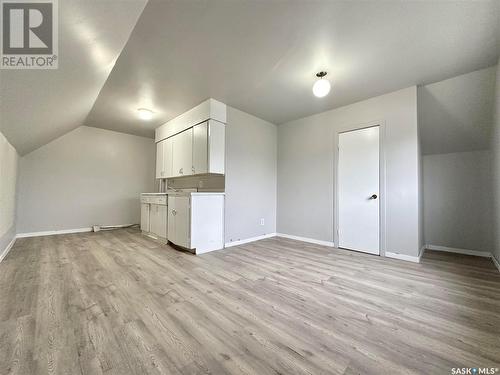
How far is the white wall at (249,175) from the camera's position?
3.54 m

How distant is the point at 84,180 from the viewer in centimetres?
461

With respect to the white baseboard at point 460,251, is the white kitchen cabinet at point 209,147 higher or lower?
higher

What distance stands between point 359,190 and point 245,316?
264cm

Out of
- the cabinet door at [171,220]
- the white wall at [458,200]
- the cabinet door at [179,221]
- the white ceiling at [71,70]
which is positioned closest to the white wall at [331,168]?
the white wall at [458,200]

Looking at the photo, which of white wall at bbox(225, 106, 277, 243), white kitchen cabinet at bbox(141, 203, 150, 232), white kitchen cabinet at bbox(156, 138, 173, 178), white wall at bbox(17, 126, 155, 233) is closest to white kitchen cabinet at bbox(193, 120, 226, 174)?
white wall at bbox(225, 106, 277, 243)

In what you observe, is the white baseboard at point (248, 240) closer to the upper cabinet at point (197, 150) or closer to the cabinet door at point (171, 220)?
the cabinet door at point (171, 220)

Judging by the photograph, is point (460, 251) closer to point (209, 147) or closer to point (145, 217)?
point (209, 147)

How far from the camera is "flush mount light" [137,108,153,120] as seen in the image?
363cm

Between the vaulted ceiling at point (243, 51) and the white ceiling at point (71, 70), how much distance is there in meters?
0.01

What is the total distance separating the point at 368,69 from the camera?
2.40 meters

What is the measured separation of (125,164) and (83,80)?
326cm

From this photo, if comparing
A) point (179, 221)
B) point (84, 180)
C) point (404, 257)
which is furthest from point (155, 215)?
point (404, 257)

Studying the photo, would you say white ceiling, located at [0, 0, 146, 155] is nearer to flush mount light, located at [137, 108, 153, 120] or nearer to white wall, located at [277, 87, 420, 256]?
flush mount light, located at [137, 108, 153, 120]

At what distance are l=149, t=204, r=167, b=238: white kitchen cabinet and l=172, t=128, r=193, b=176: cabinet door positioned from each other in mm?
761
